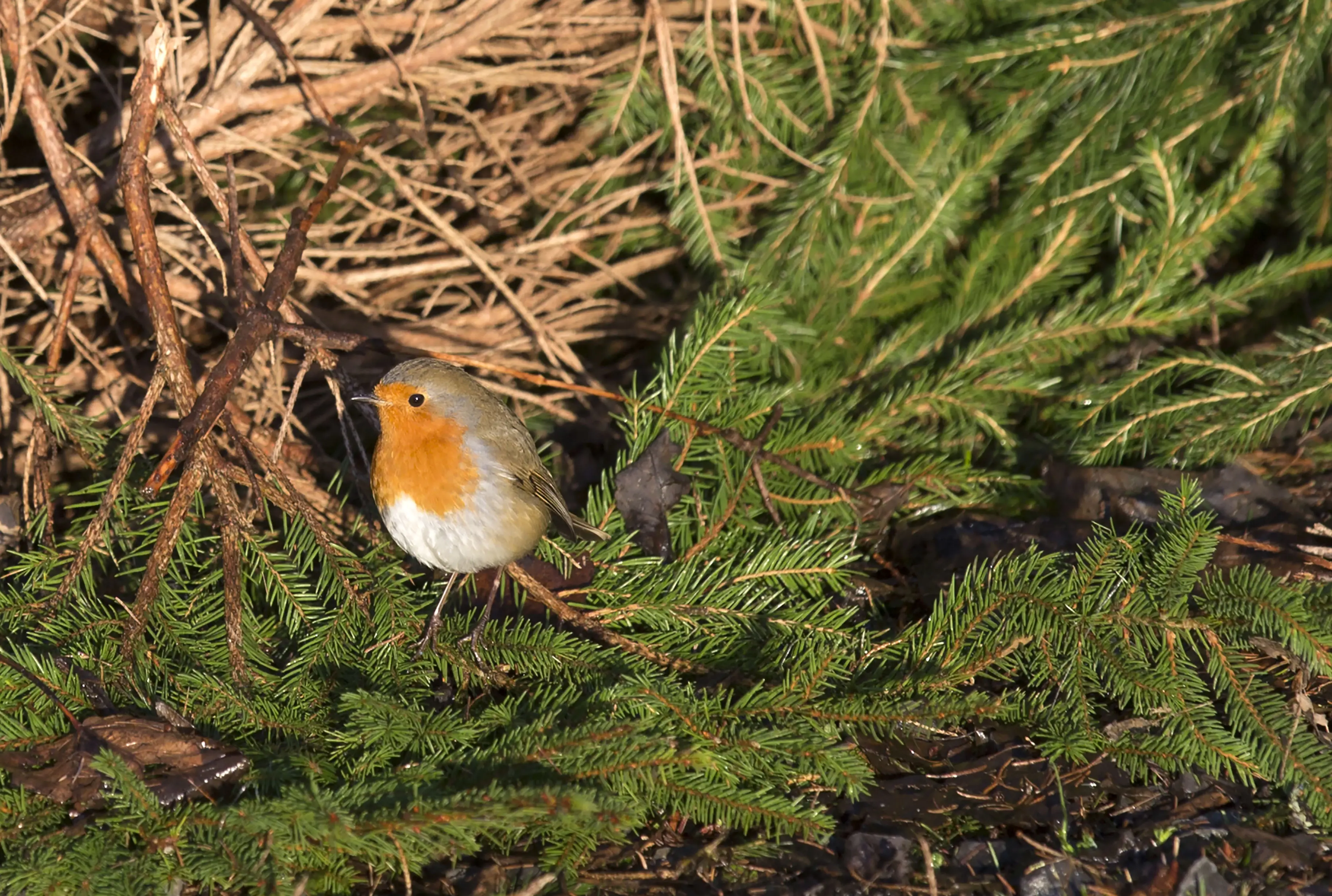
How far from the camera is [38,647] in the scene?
9.43 ft

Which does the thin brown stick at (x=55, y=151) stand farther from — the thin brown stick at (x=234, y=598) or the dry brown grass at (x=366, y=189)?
the thin brown stick at (x=234, y=598)

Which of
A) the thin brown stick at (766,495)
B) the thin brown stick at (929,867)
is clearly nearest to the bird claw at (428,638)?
the thin brown stick at (766,495)

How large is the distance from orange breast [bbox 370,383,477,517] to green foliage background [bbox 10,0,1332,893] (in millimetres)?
240

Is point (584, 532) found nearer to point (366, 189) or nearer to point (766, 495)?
point (766, 495)

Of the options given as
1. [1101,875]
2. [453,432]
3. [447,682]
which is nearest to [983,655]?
[1101,875]

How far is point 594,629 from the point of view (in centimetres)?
314

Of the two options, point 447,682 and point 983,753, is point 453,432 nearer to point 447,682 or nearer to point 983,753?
point 447,682

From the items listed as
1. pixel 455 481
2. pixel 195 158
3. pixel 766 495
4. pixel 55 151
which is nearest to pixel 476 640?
pixel 455 481

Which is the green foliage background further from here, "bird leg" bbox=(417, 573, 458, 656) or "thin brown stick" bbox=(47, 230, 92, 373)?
"thin brown stick" bbox=(47, 230, 92, 373)

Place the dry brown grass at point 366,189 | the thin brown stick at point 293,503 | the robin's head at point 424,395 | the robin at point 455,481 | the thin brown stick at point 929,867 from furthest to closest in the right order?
the dry brown grass at point 366,189, the robin's head at point 424,395, the robin at point 455,481, the thin brown stick at point 293,503, the thin brown stick at point 929,867

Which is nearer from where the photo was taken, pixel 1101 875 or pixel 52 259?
pixel 1101 875

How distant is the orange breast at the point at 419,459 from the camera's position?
10.6ft

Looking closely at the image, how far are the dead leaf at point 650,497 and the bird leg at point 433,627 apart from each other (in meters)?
0.61

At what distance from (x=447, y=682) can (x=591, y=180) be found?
2438 millimetres
